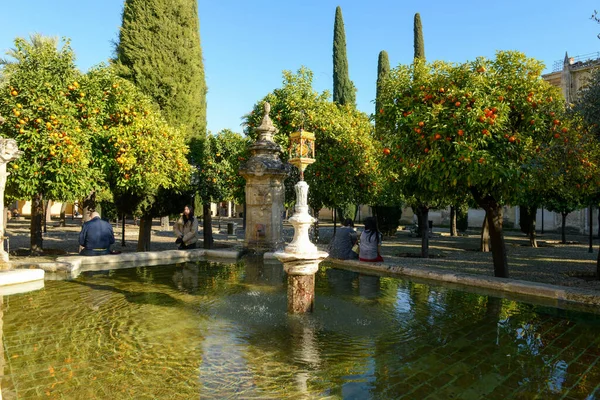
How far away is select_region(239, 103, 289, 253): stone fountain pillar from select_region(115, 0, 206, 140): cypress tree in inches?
155

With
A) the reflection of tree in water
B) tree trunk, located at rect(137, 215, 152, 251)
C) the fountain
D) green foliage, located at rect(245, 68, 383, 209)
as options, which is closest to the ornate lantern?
the fountain

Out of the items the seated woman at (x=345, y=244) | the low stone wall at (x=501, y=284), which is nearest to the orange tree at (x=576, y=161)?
the low stone wall at (x=501, y=284)

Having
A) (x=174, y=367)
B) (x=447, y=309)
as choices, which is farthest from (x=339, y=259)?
(x=174, y=367)

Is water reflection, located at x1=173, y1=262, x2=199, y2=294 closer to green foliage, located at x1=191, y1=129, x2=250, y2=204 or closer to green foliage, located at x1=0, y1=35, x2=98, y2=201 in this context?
green foliage, located at x1=0, y1=35, x2=98, y2=201

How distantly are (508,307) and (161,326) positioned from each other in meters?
4.96

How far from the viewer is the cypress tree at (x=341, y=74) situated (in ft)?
105

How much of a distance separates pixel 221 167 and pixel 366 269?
8882 mm

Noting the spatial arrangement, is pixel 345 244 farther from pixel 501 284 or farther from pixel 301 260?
pixel 301 260

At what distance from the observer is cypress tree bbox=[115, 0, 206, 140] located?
51.1ft

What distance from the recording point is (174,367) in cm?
394

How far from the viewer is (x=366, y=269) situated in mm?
9422

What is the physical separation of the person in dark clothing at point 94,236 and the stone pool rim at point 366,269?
36 cm

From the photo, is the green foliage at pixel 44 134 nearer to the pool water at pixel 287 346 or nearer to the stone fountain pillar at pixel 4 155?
the stone fountain pillar at pixel 4 155


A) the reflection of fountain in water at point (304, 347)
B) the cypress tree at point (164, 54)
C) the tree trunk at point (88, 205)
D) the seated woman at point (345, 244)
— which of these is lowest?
the reflection of fountain in water at point (304, 347)
